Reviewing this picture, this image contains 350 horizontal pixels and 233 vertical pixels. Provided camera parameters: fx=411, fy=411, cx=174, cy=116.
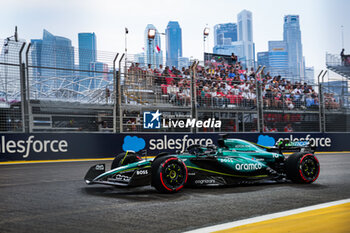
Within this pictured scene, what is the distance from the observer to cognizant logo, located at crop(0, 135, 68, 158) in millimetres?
13172

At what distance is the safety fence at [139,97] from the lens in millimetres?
13828

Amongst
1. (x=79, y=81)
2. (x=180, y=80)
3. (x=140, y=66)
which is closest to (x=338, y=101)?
(x=180, y=80)

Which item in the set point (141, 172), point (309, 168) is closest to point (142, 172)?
point (141, 172)

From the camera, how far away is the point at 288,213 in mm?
4484

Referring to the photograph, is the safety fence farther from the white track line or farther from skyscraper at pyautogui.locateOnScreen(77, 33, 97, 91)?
the white track line

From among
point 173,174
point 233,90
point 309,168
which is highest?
point 233,90

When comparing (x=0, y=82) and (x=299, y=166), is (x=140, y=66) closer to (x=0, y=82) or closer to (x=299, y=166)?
(x=0, y=82)

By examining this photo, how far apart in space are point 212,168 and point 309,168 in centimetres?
198

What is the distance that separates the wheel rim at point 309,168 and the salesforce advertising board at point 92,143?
5505 mm

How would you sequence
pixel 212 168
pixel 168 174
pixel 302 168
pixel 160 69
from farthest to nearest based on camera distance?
1. pixel 160 69
2. pixel 302 168
3. pixel 212 168
4. pixel 168 174

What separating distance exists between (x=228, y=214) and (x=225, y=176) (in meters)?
2.48

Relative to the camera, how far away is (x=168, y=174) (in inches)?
245

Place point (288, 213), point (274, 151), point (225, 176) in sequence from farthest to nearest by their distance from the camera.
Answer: point (274, 151), point (225, 176), point (288, 213)

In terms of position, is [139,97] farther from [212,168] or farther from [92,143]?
[212,168]
